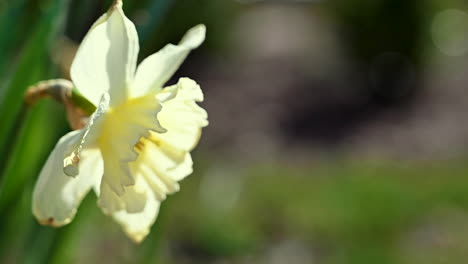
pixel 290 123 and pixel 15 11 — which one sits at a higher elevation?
pixel 15 11

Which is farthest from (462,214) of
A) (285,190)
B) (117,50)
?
(117,50)

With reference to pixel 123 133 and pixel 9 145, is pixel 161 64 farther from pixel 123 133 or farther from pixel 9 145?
pixel 9 145

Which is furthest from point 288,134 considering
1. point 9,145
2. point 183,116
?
point 183,116

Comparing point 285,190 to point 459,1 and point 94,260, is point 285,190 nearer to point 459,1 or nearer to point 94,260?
point 94,260

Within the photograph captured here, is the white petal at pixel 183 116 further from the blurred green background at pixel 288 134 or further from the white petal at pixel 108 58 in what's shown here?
the blurred green background at pixel 288 134

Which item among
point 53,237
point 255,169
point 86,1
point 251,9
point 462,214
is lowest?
point 251,9

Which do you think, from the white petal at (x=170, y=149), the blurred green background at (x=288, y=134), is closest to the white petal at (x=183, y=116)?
the white petal at (x=170, y=149)

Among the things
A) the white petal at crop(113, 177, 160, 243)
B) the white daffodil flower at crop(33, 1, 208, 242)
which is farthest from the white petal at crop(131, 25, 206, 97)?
the white petal at crop(113, 177, 160, 243)
